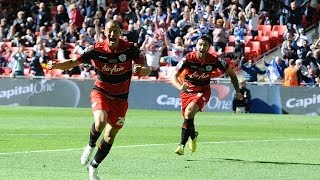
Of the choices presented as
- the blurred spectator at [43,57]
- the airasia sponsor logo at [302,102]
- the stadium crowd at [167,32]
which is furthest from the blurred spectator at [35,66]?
the airasia sponsor logo at [302,102]

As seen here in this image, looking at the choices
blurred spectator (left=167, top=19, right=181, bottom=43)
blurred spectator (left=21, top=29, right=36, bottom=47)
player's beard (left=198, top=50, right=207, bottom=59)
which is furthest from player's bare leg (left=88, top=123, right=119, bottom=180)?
blurred spectator (left=21, top=29, right=36, bottom=47)

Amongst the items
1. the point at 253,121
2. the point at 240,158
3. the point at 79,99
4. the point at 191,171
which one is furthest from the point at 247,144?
the point at 79,99

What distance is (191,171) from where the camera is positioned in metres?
14.5

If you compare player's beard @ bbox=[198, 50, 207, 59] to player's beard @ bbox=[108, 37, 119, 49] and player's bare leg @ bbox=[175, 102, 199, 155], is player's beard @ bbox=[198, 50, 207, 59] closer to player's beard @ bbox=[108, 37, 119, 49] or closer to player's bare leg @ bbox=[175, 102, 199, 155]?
player's bare leg @ bbox=[175, 102, 199, 155]

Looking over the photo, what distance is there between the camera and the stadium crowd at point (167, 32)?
36.0 metres

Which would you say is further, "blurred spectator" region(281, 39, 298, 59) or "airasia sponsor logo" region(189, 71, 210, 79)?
"blurred spectator" region(281, 39, 298, 59)

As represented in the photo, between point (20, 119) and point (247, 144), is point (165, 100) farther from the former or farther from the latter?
point (247, 144)

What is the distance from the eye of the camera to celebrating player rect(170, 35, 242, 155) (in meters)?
17.5

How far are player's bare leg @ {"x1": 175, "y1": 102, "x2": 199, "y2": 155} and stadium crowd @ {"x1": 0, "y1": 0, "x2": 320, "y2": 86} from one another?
16.0 metres

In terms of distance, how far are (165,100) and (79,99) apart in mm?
3267

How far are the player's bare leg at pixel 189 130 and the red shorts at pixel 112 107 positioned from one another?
3322mm

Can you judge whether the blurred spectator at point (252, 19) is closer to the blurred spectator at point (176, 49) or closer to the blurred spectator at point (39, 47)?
the blurred spectator at point (176, 49)

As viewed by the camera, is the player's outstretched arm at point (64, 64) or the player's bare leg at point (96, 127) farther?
the player's bare leg at point (96, 127)

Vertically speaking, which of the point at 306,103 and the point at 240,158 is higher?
the point at 240,158
